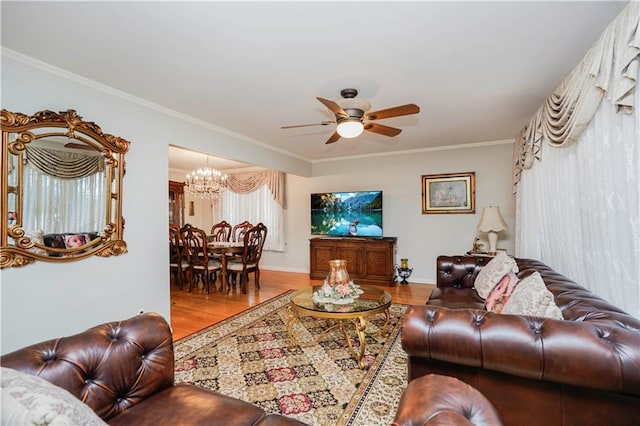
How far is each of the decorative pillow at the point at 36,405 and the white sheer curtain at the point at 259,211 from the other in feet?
19.3

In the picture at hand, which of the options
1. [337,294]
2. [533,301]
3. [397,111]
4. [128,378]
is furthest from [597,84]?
[128,378]

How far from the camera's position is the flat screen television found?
17.7 ft

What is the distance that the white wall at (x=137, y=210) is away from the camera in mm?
2145

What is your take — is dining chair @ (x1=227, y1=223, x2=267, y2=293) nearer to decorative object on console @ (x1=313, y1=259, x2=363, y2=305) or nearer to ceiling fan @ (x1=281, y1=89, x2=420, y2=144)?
decorative object on console @ (x1=313, y1=259, x2=363, y2=305)

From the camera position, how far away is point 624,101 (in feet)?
4.93

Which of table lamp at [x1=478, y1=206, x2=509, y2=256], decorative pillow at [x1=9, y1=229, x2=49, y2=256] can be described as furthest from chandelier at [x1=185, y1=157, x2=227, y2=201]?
table lamp at [x1=478, y1=206, x2=509, y2=256]

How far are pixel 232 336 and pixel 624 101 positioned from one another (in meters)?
3.47

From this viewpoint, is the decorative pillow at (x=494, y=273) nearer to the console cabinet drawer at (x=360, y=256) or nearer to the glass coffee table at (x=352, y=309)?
the glass coffee table at (x=352, y=309)

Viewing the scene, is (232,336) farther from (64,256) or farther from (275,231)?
(275,231)

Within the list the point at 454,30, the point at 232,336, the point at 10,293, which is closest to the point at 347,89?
the point at 454,30

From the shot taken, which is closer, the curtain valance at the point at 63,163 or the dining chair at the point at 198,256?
the curtain valance at the point at 63,163

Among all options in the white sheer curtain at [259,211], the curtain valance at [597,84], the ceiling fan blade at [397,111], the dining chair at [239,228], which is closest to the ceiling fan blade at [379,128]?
the ceiling fan blade at [397,111]

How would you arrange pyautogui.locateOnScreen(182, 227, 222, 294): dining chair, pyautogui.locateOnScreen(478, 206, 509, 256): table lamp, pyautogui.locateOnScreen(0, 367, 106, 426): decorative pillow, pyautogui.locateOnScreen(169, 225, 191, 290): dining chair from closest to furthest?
pyautogui.locateOnScreen(0, 367, 106, 426): decorative pillow
pyautogui.locateOnScreen(478, 206, 509, 256): table lamp
pyautogui.locateOnScreen(182, 227, 222, 294): dining chair
pyautogui.locateOnScreen(169, 225, 191, 290): dining chair

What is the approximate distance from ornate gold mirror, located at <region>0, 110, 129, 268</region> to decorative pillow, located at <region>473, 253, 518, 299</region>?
3353 mm
